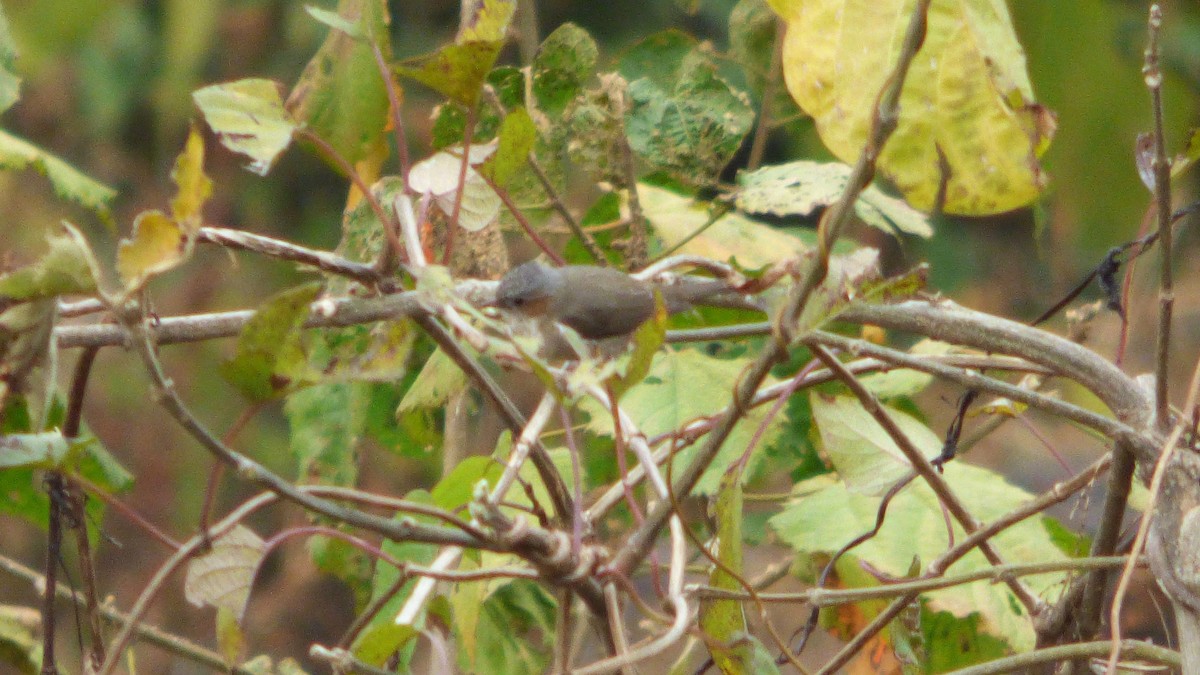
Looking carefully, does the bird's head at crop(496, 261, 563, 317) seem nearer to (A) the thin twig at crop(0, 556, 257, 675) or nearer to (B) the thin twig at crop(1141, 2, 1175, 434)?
(A) the thin twig at crop(0, 556, 257, 675)

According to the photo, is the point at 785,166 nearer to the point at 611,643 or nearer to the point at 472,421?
the point at 611,643

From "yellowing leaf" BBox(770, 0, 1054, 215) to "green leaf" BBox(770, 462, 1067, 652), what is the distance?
0.35 meters

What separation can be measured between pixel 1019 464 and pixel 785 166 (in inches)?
172

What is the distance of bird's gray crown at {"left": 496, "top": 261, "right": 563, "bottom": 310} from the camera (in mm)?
1376

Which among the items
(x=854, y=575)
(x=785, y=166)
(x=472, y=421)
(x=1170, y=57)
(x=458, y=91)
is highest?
(x=458, y=91)

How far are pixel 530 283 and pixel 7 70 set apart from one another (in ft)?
2.28

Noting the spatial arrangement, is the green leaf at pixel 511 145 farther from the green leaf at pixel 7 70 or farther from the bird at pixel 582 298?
the green leaf at pixel 7 70

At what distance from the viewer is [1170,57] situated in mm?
2832

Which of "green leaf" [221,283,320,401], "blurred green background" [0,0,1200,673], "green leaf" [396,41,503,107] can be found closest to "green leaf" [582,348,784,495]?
"green leaf" [396,41,503,107]

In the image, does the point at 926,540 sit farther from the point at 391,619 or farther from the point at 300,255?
the point at 300,255

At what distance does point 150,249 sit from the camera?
1.86ft

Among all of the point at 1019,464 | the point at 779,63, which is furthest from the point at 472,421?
the point at 1019,464

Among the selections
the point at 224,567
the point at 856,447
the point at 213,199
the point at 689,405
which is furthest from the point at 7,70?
the point at 213,199

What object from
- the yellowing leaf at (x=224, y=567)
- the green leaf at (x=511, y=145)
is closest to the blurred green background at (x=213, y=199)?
the green leaf at (x=511, y=145)
